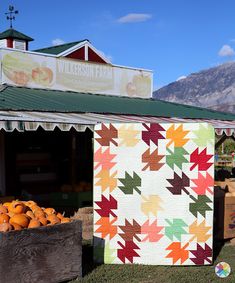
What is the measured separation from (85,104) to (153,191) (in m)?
6.47

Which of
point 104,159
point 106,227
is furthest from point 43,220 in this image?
point 104,159

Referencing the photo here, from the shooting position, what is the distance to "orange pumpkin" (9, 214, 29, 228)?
5167 millimetres

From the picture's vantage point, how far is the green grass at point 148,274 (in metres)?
5.64

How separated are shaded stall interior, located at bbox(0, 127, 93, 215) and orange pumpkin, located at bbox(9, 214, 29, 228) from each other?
201 inches

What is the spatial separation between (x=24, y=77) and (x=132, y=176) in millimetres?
7626

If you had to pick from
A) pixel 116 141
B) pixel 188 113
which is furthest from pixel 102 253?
pixel 188 113

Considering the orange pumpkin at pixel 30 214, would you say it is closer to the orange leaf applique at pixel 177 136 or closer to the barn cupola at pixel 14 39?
the orange leaf applique at pixel 177 136

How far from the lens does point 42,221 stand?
539 centimetres

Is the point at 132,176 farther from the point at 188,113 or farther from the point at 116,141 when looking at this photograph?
the point at 188,113

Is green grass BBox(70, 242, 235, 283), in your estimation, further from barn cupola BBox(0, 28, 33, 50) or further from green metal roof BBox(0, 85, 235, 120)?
barn cupola BBox(0, 28, 33, 50)

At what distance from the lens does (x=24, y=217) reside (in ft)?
17.3

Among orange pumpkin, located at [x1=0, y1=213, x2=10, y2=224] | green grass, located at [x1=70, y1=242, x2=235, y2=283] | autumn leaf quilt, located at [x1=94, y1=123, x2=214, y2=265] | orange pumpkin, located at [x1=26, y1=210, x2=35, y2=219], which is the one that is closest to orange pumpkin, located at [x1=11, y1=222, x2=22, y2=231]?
orange pumpkin, located at [x1=0, y1=213, x2=10, y2=224]

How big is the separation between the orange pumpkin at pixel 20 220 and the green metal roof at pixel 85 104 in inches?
181

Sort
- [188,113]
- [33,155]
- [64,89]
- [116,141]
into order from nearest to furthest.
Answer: [116,141] → [33,155] → [64,89] → [188,113]
